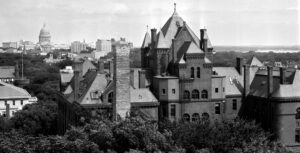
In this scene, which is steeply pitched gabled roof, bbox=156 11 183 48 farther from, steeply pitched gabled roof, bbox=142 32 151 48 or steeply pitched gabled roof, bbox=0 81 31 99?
steeply pitched gabled roof, bbox=0 81 31 99

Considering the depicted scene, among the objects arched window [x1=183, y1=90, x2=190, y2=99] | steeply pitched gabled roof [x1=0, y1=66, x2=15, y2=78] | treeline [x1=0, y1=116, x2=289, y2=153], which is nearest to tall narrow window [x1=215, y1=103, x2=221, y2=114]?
arched window [x1=183, y1=90, x2=190, y2=99]

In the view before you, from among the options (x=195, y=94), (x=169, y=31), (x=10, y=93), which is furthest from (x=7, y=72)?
(x=195, y=94)

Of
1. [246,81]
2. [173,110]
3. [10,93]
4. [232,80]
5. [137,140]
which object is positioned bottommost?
[137,140]

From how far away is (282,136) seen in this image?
210 feet

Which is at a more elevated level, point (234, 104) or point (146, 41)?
point (146, 41)

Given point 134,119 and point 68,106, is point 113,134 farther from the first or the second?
point 68,106

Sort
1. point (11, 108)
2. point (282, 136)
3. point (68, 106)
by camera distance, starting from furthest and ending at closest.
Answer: point (11, 108) → point (68, 106) → point (282, 136)

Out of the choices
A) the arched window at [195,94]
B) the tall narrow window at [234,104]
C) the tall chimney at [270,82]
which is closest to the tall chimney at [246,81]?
the tall narrow window at [234,104]

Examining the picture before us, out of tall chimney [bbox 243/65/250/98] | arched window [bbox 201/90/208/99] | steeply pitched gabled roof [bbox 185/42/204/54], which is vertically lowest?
arched window [bbox 201/90/208/99]

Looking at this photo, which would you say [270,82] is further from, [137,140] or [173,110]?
[137,140]

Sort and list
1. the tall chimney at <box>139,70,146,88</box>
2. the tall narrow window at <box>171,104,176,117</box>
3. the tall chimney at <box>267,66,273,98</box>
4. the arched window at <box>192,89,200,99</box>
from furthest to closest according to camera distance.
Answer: the tall chimney at <box>139,70,146,88</box> → the arched window at <box>192,89,200,99</box> → the tall narrow window at <box>171,104,176,117</box> → the tall chimney at <box>267,66,273,98</box>

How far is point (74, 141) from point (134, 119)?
197 inches

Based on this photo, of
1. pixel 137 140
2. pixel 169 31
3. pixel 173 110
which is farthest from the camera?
pixel 169 31

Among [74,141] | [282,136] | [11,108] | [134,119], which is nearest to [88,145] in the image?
[74,141]
